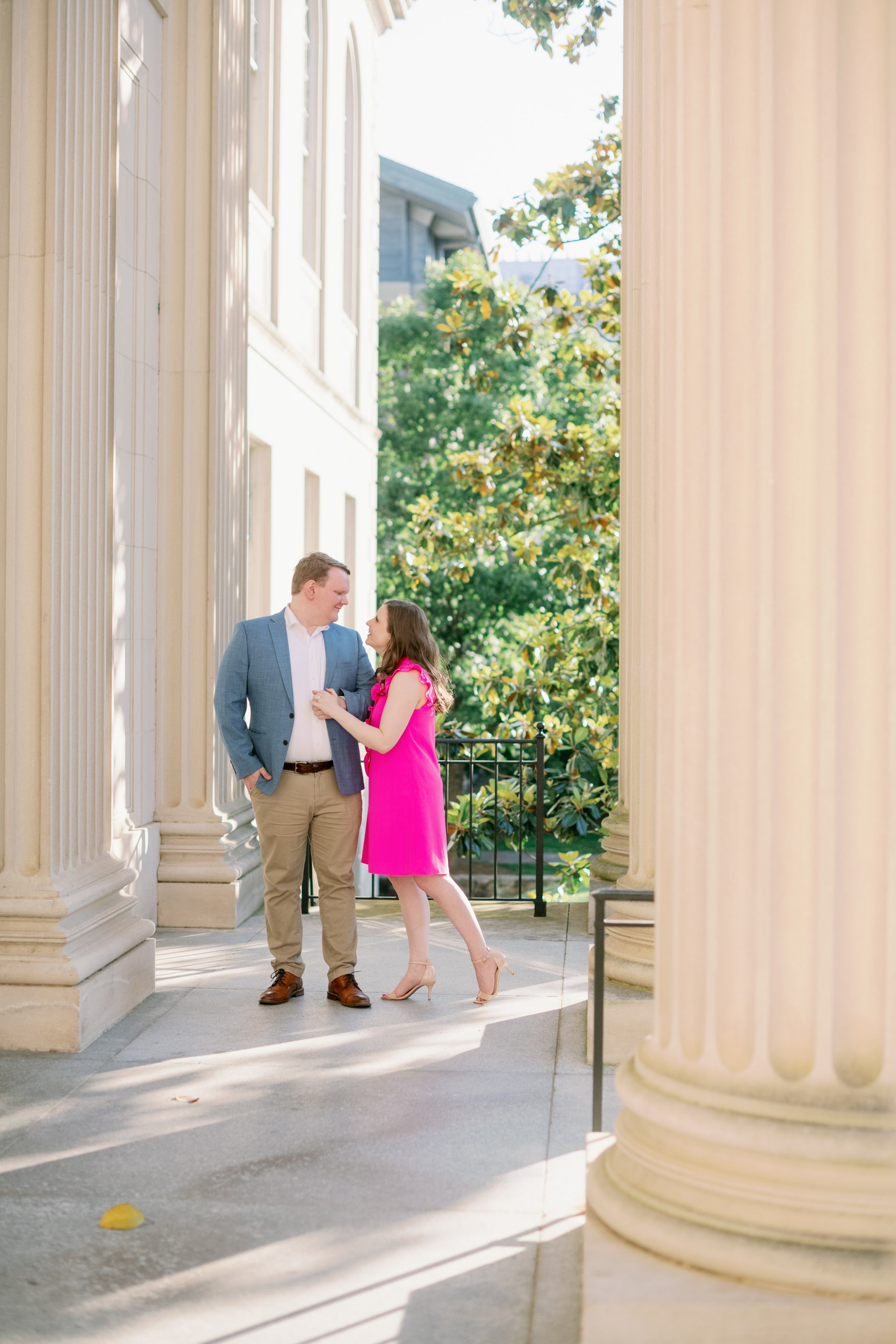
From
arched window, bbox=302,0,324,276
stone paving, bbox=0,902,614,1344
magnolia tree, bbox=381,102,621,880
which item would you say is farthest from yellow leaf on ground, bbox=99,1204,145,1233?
arched window, bbox=302,0,324,276

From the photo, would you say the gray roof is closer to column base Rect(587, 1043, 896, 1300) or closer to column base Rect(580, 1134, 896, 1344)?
column base Rect(587, 1043, 896, 1300)

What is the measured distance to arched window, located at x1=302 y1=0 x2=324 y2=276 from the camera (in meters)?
15.0

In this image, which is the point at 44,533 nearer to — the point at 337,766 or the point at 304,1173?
the point at 337,766

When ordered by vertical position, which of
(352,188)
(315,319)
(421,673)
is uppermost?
(352,188)

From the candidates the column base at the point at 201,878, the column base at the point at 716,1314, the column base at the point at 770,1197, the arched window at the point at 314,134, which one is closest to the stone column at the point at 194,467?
the column base at the point at 201,878

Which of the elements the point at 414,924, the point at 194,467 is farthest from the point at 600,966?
the point at 194,467

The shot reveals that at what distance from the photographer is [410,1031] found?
5.73 m

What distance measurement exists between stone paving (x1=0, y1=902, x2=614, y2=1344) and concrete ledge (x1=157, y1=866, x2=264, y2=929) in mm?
1561

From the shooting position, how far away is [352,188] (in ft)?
58.9

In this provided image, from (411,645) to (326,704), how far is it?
476 millimetres

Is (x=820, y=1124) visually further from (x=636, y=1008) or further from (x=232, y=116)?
(x=232, y=116)

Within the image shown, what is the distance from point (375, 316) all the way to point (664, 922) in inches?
689

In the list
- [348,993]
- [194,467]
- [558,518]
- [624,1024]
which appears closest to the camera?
[624,1024]

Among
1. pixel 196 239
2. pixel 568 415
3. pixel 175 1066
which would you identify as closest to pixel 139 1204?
pixel 175 1066
